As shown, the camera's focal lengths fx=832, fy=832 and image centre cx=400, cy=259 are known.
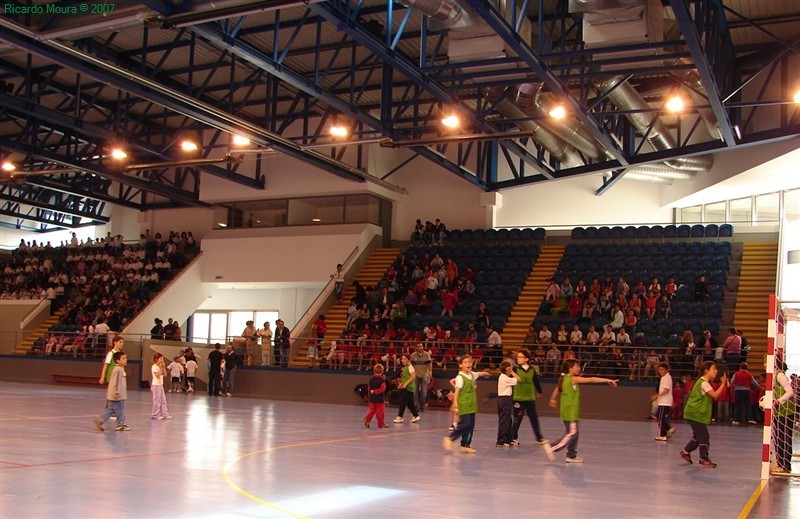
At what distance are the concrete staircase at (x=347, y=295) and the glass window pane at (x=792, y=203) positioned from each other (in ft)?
56.4

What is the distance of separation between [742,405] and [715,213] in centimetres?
1540

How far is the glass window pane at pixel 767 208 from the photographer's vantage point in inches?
1367

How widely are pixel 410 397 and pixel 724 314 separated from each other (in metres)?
15.4

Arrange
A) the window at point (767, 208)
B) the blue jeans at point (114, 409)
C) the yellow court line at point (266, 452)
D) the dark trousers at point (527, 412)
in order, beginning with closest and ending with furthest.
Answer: the yellow court line at point (266, 452) < the dark trousers at point (527, 412) < the blue jeans at point (114, 409) < the window at point (767, 208)

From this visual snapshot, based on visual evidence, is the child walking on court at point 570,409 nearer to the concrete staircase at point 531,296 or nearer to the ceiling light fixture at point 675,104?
the ceiling light fixture at point 675,104

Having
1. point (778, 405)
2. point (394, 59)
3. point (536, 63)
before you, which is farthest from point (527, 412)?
point (394, 59)

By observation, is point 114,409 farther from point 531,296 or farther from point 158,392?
point 531,296

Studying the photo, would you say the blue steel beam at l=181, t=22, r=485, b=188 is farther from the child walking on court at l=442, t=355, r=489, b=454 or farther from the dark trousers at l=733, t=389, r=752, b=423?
the dark trousers at l=733, t=389, r=752, b=423

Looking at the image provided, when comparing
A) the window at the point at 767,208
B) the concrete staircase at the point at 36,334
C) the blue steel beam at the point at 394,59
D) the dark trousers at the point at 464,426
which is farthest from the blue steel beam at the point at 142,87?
the window at the point at 767,208

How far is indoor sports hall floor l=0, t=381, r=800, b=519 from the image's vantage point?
896 centimetres

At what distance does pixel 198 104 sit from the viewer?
83.1 ft

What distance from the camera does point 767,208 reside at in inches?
1383

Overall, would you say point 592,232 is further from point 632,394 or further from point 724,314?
point 632,394

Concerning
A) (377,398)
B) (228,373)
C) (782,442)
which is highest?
(782,442)
